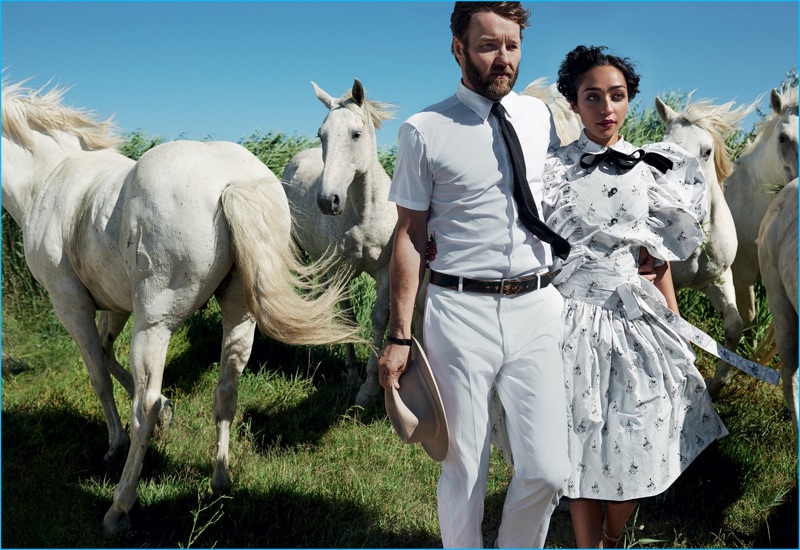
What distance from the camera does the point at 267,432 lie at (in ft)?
16.8

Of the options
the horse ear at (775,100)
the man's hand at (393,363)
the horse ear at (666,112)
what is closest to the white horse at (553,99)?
the horse ear at (666,112)

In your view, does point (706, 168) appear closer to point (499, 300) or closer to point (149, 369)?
point (499, 300)

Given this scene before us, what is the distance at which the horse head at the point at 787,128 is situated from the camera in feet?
17.5

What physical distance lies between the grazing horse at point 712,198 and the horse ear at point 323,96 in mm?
2353

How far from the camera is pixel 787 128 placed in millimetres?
5359

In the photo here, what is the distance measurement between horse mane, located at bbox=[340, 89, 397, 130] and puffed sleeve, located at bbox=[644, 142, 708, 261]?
270 centimetres

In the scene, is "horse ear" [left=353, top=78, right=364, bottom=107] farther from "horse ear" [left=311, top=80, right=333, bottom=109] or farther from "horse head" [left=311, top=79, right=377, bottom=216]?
"horse ear" [left=311, top=80, right=333, bottom=109]

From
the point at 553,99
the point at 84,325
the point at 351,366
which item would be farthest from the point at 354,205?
the point at 84,325

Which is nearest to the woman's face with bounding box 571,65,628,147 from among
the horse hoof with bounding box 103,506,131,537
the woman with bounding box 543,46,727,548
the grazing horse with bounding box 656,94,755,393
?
the woman with bounding box 543,46,727,548

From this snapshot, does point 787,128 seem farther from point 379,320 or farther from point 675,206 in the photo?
point 379,320

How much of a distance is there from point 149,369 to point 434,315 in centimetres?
193

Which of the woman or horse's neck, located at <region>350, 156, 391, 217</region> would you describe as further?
horse's neck, located at <region>350, 156, 391, 217</region>

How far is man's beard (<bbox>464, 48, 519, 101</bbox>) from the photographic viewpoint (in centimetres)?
267

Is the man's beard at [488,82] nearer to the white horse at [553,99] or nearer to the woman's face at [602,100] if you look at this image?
the woman's face at [602,100]
